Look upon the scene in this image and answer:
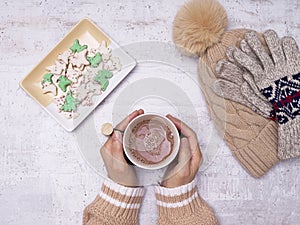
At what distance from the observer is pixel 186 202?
89 centimetres

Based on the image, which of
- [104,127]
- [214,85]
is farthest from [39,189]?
[214,85]

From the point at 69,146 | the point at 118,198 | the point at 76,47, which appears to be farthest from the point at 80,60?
the point at 118,198

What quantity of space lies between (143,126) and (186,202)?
0.16 m

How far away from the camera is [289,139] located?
880 millimetres

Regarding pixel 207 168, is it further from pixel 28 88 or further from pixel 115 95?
pixel 28 88

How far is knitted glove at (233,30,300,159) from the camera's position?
2.86 ft

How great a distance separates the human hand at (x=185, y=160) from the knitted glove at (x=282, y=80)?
15 cm

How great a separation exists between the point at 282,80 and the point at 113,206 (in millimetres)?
379

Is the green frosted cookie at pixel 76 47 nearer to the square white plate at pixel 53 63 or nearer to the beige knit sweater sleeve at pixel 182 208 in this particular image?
the square white plate at pixel 53 63

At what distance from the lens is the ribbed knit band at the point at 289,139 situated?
0.88m

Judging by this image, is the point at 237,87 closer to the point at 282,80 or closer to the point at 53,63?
the point at 282,80

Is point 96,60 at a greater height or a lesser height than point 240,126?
greater

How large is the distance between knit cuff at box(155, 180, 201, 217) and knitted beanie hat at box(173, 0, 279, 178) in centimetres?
11

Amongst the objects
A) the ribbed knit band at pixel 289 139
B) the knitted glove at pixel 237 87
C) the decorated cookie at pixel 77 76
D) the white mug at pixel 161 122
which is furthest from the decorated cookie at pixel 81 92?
the ribbed knit band at pixel 289 139
